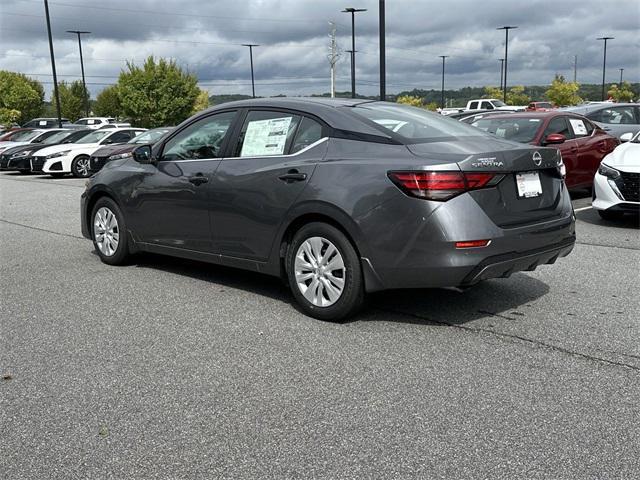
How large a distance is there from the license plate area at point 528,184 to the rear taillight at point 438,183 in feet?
1.18

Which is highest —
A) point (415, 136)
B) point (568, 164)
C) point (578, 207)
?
point (415, 136)

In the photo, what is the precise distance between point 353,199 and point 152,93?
47243 mm

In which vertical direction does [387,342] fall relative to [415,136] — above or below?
below

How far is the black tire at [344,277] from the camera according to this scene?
4637mm

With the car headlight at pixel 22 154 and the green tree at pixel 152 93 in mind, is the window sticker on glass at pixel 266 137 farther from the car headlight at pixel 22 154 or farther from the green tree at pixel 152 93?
the green tree at pixel 152 93

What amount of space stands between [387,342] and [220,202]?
1892 mm

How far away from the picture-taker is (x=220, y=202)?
5.50 metres

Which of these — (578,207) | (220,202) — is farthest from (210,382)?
(578,207)

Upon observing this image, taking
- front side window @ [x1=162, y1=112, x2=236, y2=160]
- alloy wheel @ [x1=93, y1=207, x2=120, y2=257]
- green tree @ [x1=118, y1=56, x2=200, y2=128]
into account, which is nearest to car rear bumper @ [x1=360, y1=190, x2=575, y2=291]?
front side window @ [x1=162, y1=112, x2=236, y2=160]

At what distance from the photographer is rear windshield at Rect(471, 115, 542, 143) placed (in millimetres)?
10876

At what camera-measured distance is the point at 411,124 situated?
508 cm

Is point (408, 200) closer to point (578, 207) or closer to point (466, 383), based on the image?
point (466, 383)

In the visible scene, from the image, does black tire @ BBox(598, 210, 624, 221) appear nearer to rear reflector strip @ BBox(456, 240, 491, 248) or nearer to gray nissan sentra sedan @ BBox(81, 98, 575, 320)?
gray nissan sentra sedan @ BBox(81, 98, 575, 320)

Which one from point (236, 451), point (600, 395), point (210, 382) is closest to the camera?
point (236, 451)
